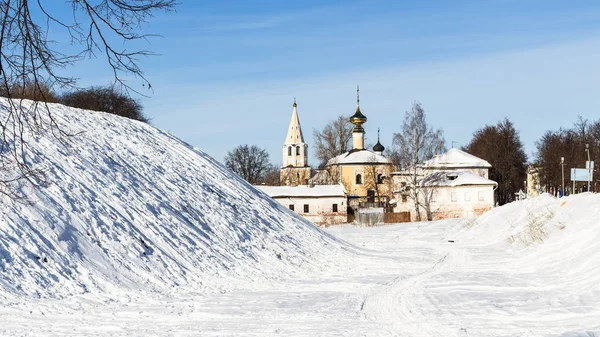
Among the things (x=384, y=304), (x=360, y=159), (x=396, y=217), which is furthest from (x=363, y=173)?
(x=384, y=304)

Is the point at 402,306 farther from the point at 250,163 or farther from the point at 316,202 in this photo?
the point at 250,163

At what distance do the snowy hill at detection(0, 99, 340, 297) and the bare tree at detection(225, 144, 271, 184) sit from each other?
71.1 meters

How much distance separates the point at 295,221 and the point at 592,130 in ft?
221

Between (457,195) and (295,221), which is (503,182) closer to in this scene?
(457,195)

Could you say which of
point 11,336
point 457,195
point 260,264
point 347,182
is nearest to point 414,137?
point 457,195

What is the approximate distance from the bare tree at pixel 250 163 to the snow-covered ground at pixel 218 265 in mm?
71072

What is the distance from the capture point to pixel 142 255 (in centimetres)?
1667

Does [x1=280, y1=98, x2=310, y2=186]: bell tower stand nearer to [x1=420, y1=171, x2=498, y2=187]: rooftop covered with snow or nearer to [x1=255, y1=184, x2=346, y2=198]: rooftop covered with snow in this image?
[x1=255, y1=184, x2=346, y2=198]: rooftop covered with snow

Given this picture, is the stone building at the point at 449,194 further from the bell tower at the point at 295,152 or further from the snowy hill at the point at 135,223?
the snowy hill at the point at 135,223

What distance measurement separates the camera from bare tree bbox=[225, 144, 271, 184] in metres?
99.4

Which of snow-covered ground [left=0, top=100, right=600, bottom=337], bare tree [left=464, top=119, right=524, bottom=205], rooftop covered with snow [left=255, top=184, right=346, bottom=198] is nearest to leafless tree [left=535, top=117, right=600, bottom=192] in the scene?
bare tree [left=464, top=119, right=524, bottom=205]

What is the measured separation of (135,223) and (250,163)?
81958 millimetres

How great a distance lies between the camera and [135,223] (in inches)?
723

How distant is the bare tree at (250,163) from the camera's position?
9944 centimetres
